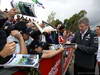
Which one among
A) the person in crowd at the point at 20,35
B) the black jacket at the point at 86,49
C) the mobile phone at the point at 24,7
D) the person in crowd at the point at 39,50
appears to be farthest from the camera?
the mobile phone at the point at 24,7

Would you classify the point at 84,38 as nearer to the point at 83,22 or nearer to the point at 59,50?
the point at 83,22

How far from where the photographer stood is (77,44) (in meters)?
7.39

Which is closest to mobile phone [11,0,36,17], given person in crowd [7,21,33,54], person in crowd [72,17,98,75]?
person in crowd [72,17,98,75]

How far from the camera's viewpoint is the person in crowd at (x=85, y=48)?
7.27 meters

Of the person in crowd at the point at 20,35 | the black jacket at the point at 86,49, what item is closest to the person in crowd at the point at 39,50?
the person in crowd at the point at 20,35

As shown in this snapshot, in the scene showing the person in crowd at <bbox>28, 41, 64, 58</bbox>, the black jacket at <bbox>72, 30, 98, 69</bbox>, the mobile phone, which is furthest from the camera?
the mobile phone

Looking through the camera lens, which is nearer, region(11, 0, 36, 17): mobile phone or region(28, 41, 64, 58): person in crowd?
region(28, 41, 64, 58): person in crowd

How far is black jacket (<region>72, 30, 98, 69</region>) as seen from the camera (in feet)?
23.8

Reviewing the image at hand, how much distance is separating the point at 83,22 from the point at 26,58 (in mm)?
3548

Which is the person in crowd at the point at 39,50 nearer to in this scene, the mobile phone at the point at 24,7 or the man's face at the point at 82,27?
the man's face at the point at 82,27

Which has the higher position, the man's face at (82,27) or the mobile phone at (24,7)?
the mobile phone at (24,7)

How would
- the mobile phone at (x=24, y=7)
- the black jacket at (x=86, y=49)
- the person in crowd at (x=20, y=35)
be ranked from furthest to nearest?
1. the mobile phone at (x=24, y=7)
2. the black jacket at (x=86, y=49)
3. the person in crowd at (x=20, y=35)

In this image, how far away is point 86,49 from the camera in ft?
23.7

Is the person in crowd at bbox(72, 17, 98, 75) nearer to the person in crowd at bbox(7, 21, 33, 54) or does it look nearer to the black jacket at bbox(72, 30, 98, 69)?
the black jacket at bbox(72, 30, 98, 69)
